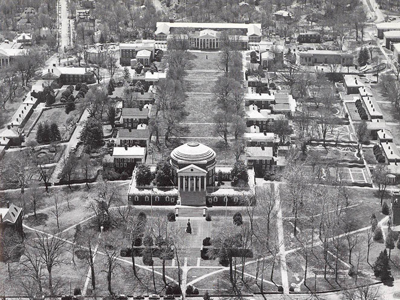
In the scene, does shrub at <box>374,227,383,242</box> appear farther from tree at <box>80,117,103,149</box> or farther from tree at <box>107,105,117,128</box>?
tree at <box>107,105,117,128</box>

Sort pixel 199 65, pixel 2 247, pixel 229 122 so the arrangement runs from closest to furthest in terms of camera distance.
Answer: pixel 2 247 < pixel 229 122 < pixel 199 65

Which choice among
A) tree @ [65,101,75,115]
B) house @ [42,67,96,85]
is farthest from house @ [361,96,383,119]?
house @ [42,67,96,85]

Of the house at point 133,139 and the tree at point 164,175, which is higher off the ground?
the tree at point 164,175

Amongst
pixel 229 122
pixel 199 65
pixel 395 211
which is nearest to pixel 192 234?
pixel 395 211

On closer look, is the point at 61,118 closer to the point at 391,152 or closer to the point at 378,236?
the point at 391,152

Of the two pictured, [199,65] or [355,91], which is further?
[199,65]

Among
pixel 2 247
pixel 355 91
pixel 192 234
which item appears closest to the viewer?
pixel 2 247

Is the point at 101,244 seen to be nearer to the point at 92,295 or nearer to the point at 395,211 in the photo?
the point at 92,295

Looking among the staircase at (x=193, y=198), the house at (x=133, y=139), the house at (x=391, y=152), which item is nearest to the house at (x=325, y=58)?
the house at (x=391, y=152)

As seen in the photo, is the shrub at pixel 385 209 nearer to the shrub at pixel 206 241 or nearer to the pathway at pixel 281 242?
the pathway at pixel 281 242
